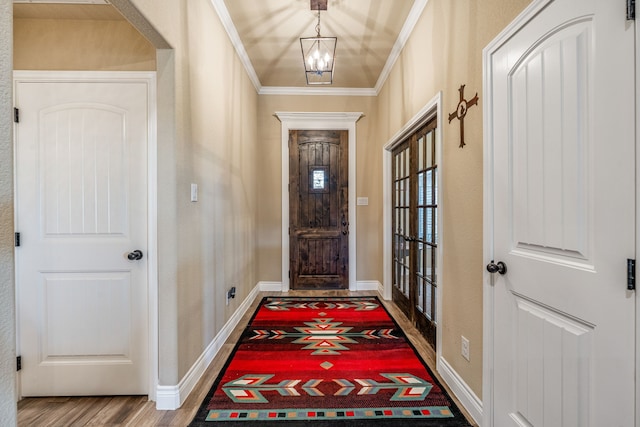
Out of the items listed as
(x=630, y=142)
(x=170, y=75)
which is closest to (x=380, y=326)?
(x=630, y=142)

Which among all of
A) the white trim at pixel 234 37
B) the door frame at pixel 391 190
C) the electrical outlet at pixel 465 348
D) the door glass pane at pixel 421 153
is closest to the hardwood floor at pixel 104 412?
the electrical outlet at pixel 465 348

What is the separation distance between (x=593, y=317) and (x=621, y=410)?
0.86 ft

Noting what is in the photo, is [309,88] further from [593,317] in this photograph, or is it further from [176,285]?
[593,317]

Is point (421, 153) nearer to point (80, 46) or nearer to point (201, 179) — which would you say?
point (201, 179)

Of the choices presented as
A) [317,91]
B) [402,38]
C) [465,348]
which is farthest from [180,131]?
[317,91]

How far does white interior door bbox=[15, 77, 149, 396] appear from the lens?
182cm

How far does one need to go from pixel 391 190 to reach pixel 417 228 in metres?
1.03

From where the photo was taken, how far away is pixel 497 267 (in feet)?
4.71

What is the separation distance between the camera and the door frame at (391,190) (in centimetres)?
209

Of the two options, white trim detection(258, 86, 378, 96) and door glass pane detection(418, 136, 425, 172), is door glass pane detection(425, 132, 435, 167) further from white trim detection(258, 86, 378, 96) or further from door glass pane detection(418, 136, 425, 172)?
white trim detection(258, 86, 378, 96)

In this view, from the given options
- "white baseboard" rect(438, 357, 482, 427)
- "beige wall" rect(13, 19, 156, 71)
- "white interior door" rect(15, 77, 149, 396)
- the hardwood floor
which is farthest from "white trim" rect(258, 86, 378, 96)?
the hardwood floor

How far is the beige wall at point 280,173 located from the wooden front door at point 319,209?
19 centimetres

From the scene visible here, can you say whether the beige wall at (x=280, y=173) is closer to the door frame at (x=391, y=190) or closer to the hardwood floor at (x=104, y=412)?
the door frame at (x=391, y=190)

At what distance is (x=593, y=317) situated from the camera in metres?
0.97
